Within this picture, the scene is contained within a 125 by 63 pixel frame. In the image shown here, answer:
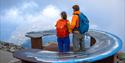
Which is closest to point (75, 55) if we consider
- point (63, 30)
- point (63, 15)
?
point (63, 30)

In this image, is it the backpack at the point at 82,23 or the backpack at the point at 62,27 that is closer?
the backpack at the point at 82,23

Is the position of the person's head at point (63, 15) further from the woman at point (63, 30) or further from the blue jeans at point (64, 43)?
the blue jeans at point (64, 43)

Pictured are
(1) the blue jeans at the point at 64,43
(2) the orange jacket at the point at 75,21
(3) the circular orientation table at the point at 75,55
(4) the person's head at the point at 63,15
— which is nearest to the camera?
(3) the circular orientation table at the point at 75,55

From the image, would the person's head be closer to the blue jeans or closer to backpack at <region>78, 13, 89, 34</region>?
backpack at <region>78, 13, 89, 34</region>

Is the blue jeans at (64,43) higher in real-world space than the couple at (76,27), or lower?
lower

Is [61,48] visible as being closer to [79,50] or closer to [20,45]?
[79,50]

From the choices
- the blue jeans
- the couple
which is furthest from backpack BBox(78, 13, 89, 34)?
the blue jeans

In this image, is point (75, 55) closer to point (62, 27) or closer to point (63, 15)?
point (62, 27)

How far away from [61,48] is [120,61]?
2.96 m

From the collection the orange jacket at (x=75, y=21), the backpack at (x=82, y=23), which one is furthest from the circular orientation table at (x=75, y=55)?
the orange jacket at (x=75, y=21)

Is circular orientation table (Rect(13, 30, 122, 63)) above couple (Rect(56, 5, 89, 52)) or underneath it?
underneath

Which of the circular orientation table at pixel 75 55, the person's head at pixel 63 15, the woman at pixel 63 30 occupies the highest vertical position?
the person's head at pixel 63 15

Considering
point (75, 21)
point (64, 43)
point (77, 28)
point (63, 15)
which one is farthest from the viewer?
point (64, 43)

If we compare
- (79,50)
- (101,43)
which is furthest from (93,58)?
(101,43)
